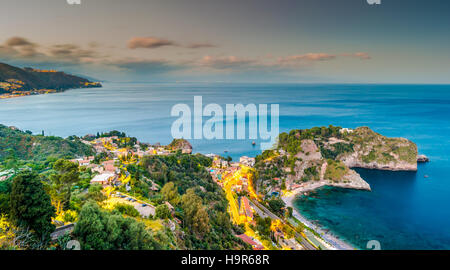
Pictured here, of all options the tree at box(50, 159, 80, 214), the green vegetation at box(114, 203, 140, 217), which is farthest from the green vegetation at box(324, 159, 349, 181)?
the tree at box(50, 159, 80, 214)

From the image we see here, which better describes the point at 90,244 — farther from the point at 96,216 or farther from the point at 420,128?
the point at 420,128

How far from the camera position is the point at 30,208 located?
13.3 ft

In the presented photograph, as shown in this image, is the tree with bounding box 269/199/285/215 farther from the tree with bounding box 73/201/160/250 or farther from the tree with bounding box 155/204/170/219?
the tree with bounding box 73/201/160/250

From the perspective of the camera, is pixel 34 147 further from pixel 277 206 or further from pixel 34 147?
pixel 277 206

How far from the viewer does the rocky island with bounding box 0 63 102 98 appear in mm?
43875

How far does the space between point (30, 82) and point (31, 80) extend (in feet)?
4.55

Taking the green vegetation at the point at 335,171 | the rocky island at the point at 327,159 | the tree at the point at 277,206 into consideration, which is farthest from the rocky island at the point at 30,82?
the green vegetation at the point at 335,171

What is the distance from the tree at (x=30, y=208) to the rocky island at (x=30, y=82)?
5408 centimetres

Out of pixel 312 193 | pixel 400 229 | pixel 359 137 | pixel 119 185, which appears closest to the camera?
pixel 119 185

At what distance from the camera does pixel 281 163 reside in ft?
85.1

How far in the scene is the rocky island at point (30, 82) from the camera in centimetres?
4388

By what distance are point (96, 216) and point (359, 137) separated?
31715 mm

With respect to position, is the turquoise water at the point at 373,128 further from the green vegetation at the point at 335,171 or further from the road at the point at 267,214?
the road at the point at 267,214

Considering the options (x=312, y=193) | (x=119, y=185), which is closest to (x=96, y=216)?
(x=119, y=185)
